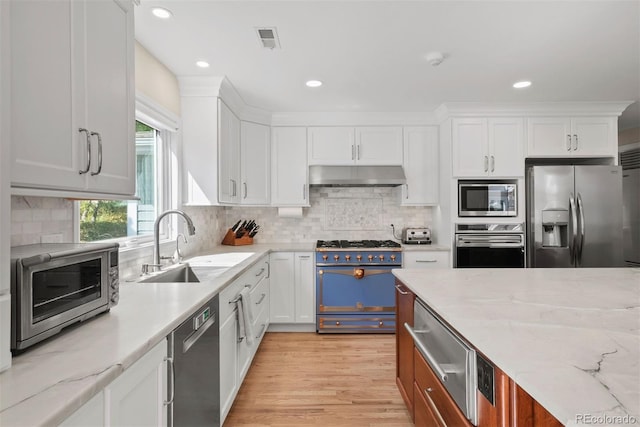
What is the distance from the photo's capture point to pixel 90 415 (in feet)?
2.63

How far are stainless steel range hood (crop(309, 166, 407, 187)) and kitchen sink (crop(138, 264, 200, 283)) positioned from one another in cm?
179

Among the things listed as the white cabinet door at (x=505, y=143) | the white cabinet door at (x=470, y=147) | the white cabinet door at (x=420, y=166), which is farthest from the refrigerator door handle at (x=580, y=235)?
the white cabinet door at (x=420, y=166)

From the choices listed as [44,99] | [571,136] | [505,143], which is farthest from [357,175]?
[44,99]

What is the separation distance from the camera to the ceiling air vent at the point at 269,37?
2.08 m

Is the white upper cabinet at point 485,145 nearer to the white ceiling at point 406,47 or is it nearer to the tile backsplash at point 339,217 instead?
the white ceiling at point 406,47

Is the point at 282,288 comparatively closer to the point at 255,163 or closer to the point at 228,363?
the point at 255,163

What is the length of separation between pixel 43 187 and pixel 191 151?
80.9 inches

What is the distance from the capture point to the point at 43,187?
99 cm

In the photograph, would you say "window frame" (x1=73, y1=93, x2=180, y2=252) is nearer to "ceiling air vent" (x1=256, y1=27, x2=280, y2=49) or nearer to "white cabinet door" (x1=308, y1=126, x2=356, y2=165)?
"ceiling air vent" (x1=256, y1=27, x2=280, y2=49)

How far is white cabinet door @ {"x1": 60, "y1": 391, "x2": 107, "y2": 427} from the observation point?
2.42 feet

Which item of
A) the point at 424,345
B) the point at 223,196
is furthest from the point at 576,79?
the point at 223,196

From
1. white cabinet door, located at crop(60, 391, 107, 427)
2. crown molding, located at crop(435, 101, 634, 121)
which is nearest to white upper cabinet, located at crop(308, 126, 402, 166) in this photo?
crown molding, located at crop(435, 101, 634, 121)

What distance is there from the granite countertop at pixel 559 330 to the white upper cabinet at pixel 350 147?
7.10 ft

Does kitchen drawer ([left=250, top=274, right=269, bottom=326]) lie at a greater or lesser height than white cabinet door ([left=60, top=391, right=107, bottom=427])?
lesser
